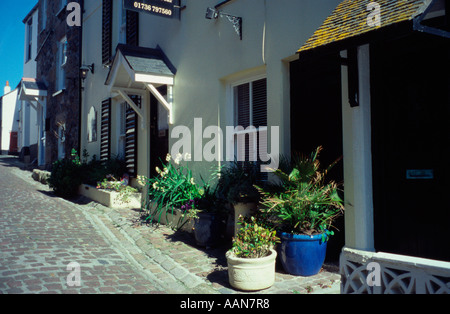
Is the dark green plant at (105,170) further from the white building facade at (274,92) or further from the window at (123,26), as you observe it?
the window at (123,26)

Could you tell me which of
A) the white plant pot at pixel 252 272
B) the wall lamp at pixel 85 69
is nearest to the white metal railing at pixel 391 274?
the white plant pot at pixel 252 272

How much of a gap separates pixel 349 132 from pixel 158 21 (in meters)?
5.97

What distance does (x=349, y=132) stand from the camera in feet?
14.5

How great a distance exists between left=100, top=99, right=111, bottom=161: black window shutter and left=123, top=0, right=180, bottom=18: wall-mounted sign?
165 inches

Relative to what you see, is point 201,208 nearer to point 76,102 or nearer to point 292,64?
point 292,64

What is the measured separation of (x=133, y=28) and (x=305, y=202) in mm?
7267

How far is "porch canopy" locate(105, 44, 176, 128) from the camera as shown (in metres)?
7.74

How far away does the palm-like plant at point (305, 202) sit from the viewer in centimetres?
453

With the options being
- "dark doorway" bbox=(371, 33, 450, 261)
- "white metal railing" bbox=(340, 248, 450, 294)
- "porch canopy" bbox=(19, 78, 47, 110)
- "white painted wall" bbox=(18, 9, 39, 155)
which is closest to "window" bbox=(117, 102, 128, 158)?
"porch canopy" bbox=(19, 78, 47, 110)

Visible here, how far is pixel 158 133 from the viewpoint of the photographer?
884 centimetres

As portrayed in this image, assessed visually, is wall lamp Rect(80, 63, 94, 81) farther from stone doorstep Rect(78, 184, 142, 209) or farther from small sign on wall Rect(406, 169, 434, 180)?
small sign on wall Rect(406, 169, 434, 180)

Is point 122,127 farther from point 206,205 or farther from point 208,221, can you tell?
point 208,221

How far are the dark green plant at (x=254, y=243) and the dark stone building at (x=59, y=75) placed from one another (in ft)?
33.9

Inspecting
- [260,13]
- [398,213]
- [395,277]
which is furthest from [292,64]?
[395,277]
